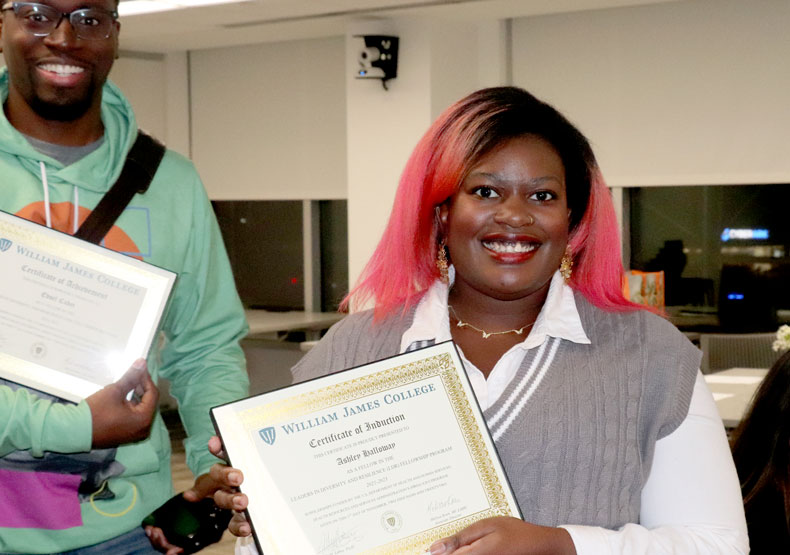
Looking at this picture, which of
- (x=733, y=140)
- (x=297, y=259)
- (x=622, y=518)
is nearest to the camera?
(x=622, y=518)

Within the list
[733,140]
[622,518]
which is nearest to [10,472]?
[622,518]

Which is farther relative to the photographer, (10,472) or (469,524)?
(10,472)

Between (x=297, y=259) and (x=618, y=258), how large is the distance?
701cm

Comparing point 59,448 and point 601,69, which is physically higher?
point 601,69

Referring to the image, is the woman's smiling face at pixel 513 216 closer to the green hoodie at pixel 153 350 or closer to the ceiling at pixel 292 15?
the green hoodie at pixel 153 350

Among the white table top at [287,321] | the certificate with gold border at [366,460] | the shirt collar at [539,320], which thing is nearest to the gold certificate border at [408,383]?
the certificate with gold border at [366,460]

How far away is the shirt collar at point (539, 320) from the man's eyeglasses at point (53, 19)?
2.56 feet

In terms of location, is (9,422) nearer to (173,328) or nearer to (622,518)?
(173,328)

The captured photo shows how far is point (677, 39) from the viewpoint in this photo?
6.73 m

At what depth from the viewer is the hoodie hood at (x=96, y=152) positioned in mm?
1820

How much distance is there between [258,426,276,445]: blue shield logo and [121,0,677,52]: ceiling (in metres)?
5.33


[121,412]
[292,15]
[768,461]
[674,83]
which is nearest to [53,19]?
→ [121,412]

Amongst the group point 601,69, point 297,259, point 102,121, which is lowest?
point 297,259
